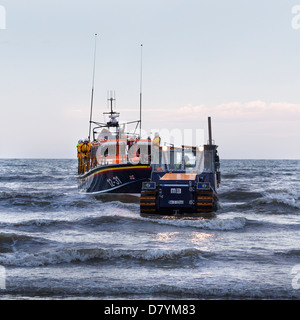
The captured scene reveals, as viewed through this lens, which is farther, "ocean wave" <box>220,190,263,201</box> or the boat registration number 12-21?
"ocean wave" <box>220,190,263,201</box>

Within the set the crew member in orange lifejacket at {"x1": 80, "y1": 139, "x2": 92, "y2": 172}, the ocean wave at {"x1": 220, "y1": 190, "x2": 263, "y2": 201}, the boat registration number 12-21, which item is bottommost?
the ocean wave at {"x1": 220, "y1": 190, "x2": 263, "y2": 201}

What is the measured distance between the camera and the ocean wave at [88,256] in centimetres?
962

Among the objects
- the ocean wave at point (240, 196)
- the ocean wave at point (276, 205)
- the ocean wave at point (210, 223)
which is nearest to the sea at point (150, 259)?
the ocean wave at point (210, 223)

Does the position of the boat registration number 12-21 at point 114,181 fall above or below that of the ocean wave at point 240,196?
above

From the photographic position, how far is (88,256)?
998cm

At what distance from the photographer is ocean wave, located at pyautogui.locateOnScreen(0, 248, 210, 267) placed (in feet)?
31.6

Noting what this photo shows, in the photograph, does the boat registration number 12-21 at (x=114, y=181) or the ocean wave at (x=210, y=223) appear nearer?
the ocean wave at (x=210, y=223)
